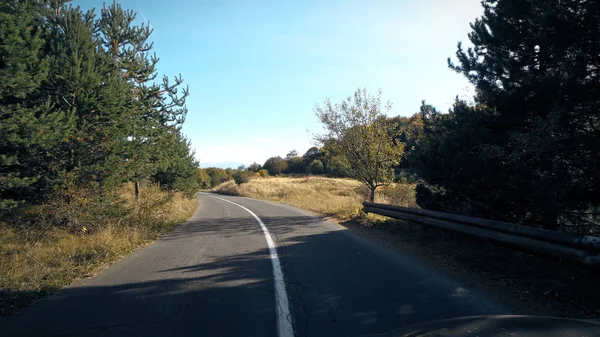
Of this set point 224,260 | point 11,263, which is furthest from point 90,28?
point 224,260

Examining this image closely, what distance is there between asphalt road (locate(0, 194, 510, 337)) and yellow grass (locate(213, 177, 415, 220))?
852 cm

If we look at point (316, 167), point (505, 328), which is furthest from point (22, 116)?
point (316, 167)

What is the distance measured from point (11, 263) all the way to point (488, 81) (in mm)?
10835

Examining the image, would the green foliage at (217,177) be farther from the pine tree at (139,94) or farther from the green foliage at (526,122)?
the green foliage at (526,122)

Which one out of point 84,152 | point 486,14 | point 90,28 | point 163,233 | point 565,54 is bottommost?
point 163,233

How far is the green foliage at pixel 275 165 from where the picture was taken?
101812 mm

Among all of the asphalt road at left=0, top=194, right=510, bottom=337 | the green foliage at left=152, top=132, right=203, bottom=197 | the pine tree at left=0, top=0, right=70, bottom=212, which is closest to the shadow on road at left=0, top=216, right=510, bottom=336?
the asphalt road at left=0, top=194, right=510, bottom=337

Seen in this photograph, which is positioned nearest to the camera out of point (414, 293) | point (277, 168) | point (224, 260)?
point (414, 293)

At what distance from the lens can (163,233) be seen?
39.0 feet

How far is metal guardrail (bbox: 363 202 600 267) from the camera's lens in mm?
4570

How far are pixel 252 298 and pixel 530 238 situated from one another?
4.39 meters

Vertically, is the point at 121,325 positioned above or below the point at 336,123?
below

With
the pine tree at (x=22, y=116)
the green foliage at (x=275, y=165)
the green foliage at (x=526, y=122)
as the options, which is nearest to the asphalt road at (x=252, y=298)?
the green foliage at (x=526, y=122)

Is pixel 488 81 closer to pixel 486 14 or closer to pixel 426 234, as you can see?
pixel 486 14
